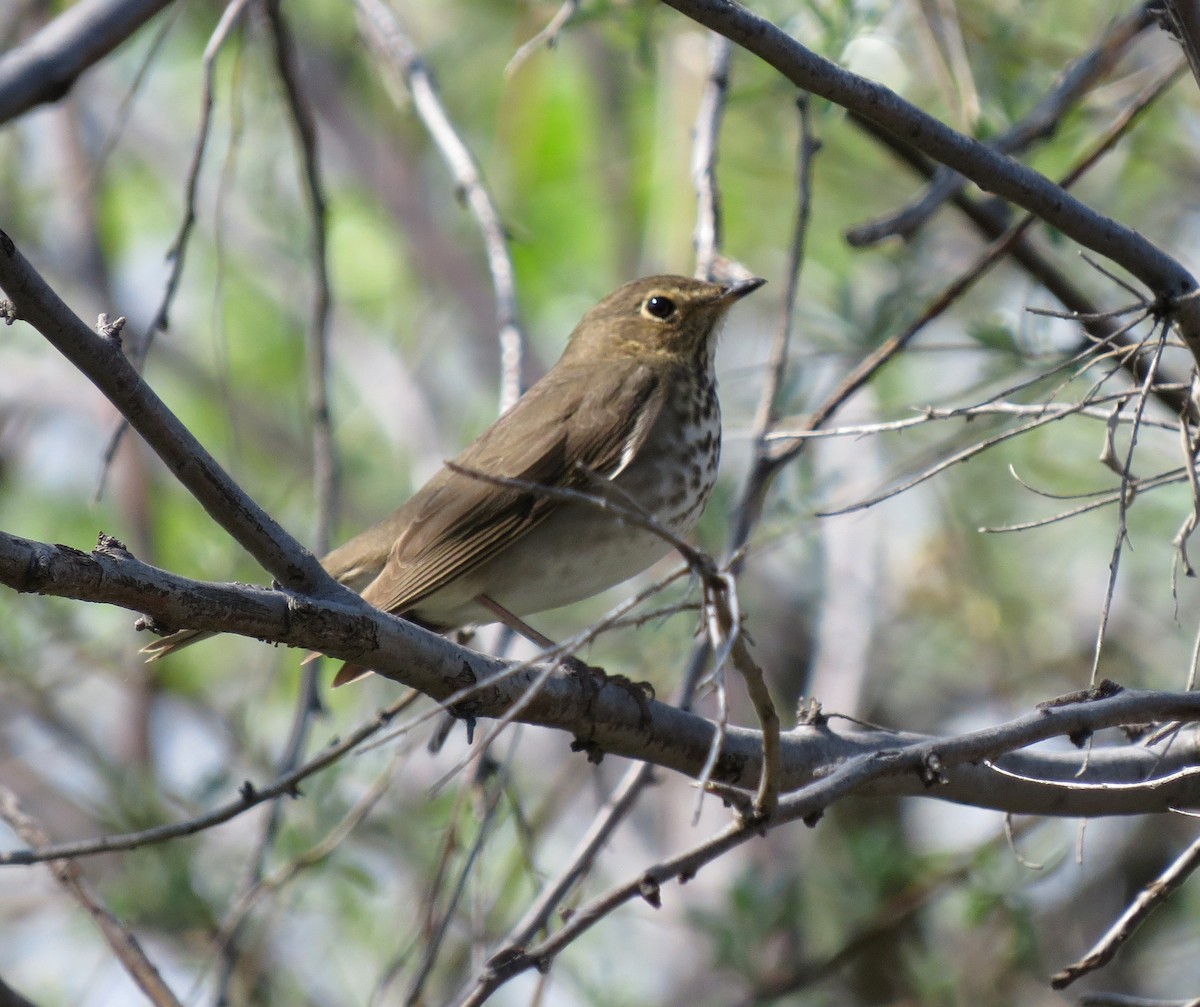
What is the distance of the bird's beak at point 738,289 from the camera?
4.25 m

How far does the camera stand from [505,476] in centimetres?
371

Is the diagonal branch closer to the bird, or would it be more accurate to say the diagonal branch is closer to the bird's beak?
the bird

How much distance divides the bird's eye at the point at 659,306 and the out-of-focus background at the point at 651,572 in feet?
1.03

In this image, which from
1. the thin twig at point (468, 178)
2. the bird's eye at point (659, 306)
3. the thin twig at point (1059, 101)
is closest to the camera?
the thin twig at point (1059, 101)

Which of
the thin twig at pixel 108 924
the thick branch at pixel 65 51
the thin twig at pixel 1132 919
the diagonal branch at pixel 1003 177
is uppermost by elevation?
the thick branch at pixel 65 51

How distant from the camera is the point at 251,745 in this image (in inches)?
216

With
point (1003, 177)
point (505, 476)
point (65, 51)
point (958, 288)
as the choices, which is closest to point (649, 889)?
point (1003, 177)

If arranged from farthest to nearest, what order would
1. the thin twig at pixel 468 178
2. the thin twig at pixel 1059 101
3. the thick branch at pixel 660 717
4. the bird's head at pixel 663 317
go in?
the bird's head at pixel 663 317, the thin twig at pixel 468 178, the thin twig at pixel 1059 101, the thick branch at pixel 660 717

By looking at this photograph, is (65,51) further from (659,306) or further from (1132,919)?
(1132,919)

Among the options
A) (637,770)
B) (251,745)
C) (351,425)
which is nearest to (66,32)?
(637,770)

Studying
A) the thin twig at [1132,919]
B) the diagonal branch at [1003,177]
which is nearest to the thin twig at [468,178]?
the diagonal branch at [1003,177]

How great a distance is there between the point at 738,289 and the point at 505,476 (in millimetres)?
1074

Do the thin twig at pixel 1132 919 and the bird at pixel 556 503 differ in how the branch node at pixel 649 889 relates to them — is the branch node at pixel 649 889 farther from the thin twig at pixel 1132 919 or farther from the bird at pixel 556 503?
the bird at pixel 556 503

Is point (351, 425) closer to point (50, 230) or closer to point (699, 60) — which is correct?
point (50, 230)
